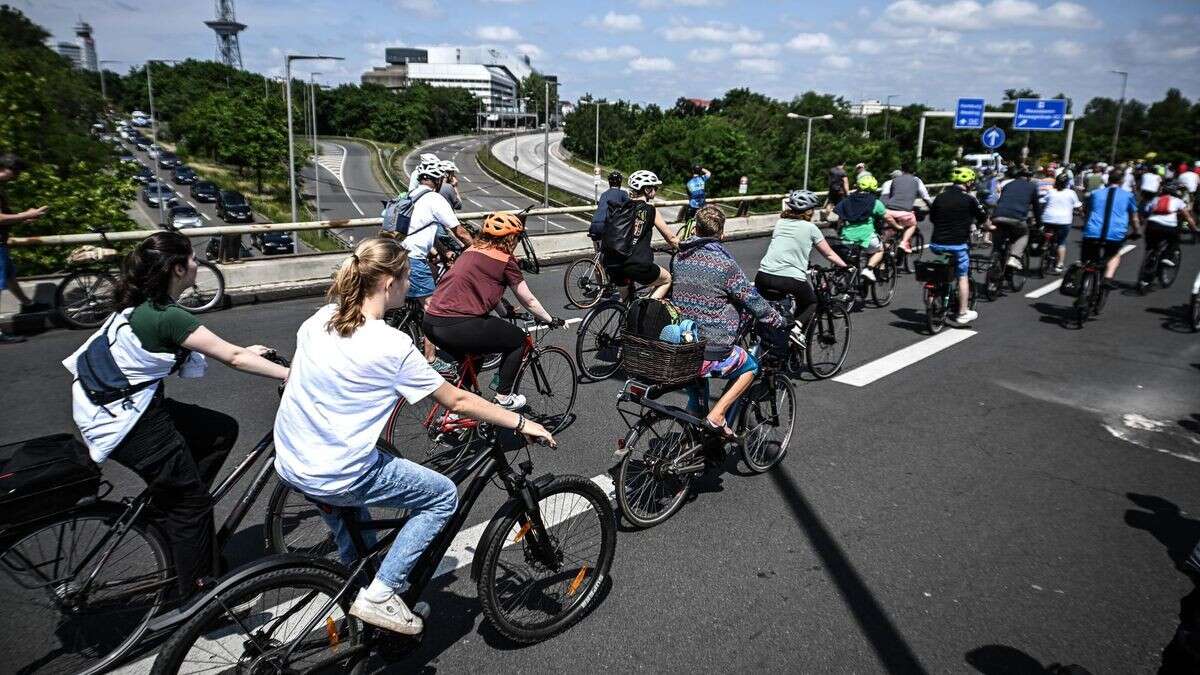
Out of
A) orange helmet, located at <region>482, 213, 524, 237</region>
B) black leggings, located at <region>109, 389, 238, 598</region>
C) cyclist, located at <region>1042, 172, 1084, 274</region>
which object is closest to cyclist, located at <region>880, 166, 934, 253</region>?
cyclist, located at <region>1042, 172, 1084, 274</region>

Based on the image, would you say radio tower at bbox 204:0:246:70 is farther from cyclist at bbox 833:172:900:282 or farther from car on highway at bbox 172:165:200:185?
cyclist at bbox 833:172:900:282

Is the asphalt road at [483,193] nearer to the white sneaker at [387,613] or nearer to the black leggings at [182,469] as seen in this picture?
the black leggings at [182,469]

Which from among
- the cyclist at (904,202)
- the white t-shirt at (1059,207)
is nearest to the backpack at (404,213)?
the cyclist at (904,202)

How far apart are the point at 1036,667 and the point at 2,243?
993 cm

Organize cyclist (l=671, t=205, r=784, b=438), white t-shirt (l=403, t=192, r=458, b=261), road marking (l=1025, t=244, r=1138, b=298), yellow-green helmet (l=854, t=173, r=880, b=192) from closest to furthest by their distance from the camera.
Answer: cyclist (l=671, t=205, r=784, b=438) → white t-shirt (l=403, t=192, r=458, b=261) → yellow-green helmet (l=854, t=173, r=880, b=192) → road marking (l=1025, t=244, r=1138, b=298)

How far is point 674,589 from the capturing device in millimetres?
4035

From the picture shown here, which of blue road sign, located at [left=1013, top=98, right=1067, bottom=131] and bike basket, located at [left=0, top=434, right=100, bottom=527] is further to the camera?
blue road sign, located at [left=1013, top=98, right=1067, bottom=131]

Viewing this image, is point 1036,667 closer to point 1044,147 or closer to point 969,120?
point 969,120

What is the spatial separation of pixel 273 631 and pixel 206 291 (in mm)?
8416

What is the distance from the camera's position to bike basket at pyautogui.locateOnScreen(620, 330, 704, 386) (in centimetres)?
452

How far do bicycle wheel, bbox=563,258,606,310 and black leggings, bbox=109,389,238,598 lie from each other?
7737 mm

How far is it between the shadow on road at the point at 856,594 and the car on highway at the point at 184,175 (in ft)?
231

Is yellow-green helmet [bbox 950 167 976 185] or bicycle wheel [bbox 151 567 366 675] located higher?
yellow-green helmet [bbox 950 167 976 185]

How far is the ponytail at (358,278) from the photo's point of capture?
286cm
